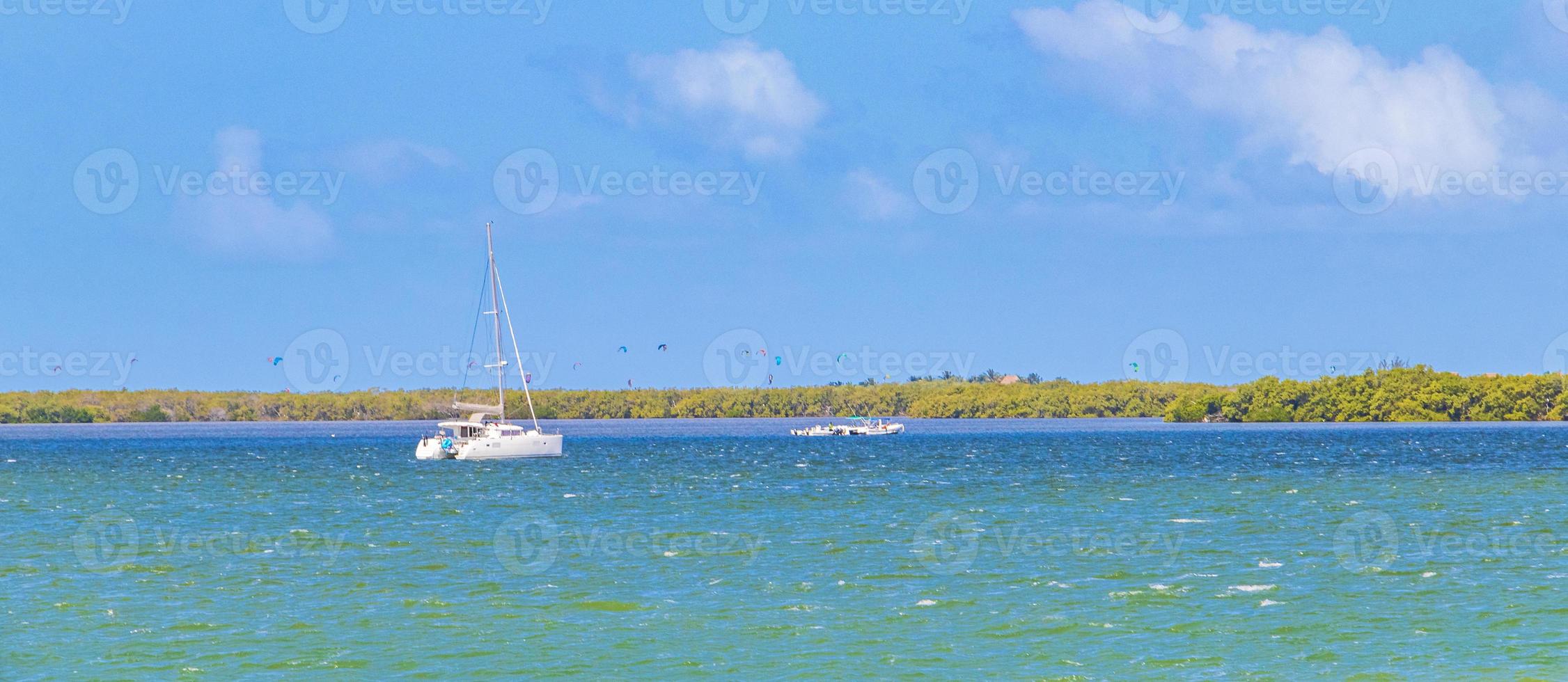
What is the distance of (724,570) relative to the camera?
137 feet

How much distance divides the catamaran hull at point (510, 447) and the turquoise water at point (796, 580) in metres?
30.5

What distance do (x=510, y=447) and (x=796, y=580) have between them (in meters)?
77.2

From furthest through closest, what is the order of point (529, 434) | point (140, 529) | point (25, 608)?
point (529, 434) < point (140, 529) < point (25, 608)

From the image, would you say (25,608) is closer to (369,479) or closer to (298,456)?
(369,479)

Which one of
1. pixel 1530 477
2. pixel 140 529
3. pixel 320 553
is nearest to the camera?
pixel 320 553

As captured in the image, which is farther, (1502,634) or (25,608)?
(25,608)

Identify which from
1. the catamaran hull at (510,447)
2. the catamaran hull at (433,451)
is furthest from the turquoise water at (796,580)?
the catamaran hull at (433,451)

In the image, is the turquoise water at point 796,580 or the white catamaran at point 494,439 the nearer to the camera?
the turquoise water at point 796,580

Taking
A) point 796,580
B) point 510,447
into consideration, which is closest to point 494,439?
point 510,447

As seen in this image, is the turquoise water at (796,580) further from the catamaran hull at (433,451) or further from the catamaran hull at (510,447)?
the catamaran hull at (433,451)

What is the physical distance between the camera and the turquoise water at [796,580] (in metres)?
29.5

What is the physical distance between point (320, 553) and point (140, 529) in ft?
42.2

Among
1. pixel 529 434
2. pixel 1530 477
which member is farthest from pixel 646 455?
pixel 1530 477

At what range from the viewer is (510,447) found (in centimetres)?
11469
